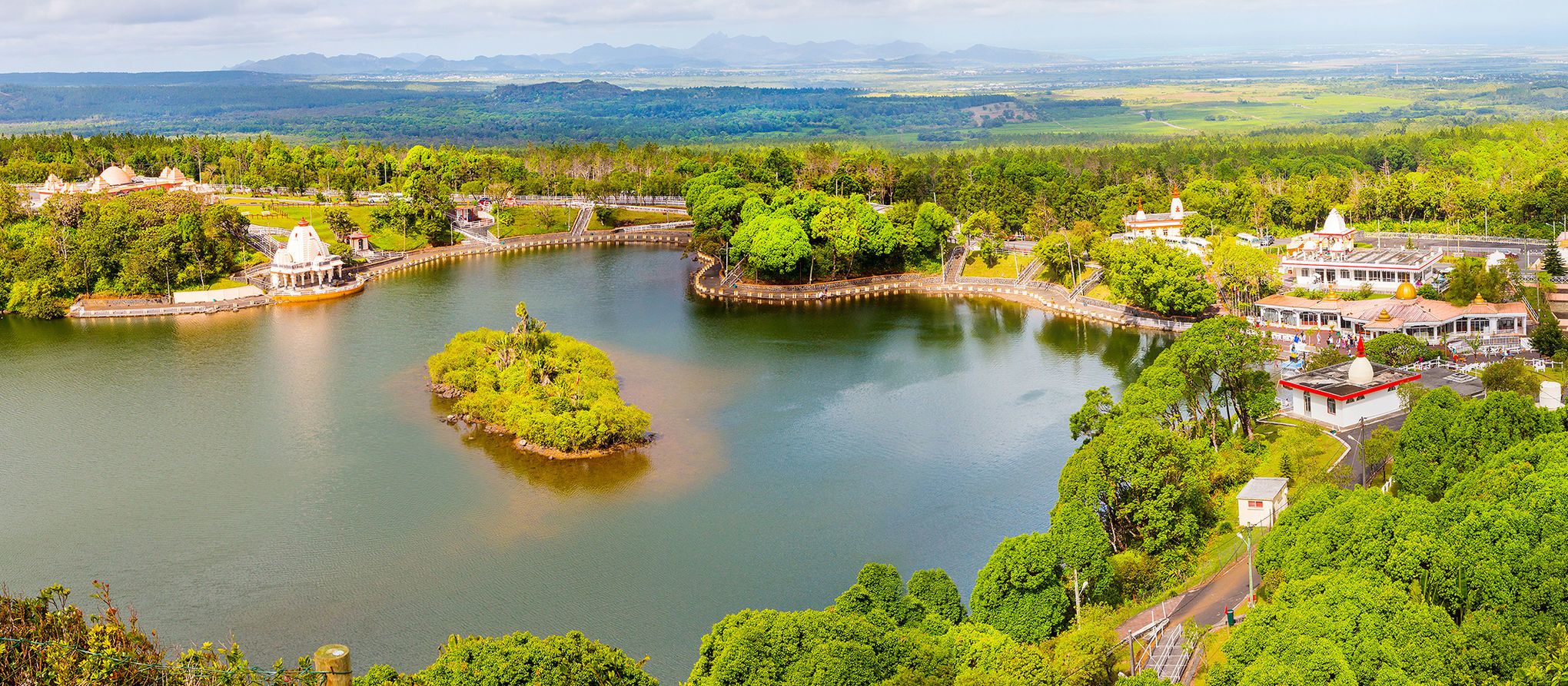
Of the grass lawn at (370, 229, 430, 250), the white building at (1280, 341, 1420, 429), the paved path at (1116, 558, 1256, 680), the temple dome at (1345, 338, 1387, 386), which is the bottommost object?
the paved path at (1116, 558, 1256, 680)

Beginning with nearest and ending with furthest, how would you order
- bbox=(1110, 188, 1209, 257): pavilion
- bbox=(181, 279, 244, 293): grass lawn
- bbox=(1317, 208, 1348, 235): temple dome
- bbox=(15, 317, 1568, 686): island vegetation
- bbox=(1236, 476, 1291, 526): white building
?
1. bbox=(15, 317, 1568, 686): island vegetation
2. bbox=(1236, 476, 1291, 526): white building
3. bbox=(1317, 208, 1348, 235): temple dome
4. bbox=(181, 279, 244, 293): grass lawn
5. bbox=(1110, 188, 1209, 257): pavilion

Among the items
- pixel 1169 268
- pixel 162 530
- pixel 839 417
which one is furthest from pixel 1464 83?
pixel 162 530

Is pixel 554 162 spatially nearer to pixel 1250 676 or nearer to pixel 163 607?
pixel 163 607

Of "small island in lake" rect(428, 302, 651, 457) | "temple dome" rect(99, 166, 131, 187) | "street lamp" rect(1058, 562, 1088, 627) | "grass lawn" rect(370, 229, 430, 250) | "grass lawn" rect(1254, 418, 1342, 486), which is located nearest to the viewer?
"street lamp" rect(1058, 562, 1088, 627)

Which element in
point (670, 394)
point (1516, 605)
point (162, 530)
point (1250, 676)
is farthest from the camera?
point (670, 394)

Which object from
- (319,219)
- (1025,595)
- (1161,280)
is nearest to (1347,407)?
(1025,595)

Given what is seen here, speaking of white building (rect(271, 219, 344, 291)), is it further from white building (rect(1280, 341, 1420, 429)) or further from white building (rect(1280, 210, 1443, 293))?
white building (rect(1280, 341, 1420, 429))

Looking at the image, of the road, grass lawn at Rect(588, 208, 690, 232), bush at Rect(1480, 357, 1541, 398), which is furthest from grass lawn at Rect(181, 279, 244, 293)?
the road
